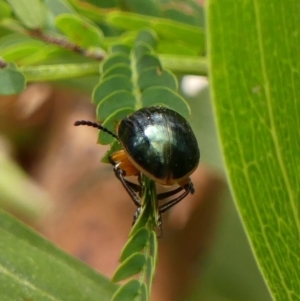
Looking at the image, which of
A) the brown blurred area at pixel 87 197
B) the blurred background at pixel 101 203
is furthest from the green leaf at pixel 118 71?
the brown blurred area at pixel 87 197

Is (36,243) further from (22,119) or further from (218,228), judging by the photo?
(22,119)

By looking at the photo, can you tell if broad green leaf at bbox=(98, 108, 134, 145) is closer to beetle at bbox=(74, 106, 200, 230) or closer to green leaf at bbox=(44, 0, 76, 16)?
beetle at bbox=(74, 106, 200, 230)

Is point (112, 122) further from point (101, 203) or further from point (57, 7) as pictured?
point (101, 203)

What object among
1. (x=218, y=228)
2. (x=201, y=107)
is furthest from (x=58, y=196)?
(x=201, y=107)

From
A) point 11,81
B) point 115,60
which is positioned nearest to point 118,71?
point 115,60

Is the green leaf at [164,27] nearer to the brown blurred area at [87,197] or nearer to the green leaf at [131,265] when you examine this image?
the green leaf at [131,265]
